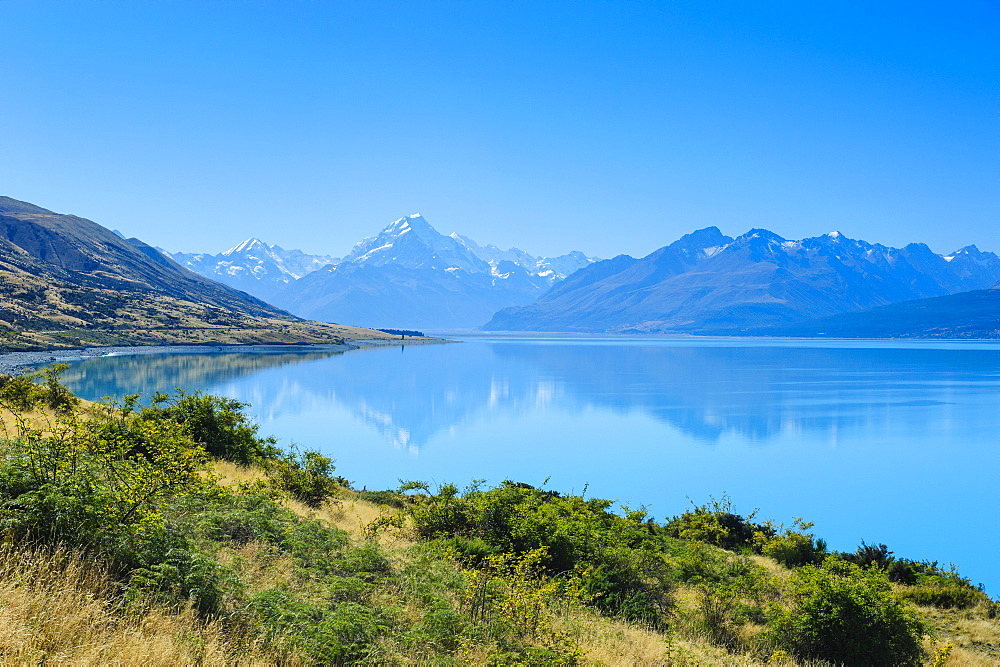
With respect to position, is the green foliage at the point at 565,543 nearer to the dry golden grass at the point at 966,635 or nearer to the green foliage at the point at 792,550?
the dry golden grass at the point at 966,635

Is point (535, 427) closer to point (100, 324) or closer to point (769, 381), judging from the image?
point (769, 381)

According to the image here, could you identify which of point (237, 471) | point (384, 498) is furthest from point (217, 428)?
point (384, 498)

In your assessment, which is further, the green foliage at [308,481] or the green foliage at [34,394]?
→ the green foliage at [34,394]

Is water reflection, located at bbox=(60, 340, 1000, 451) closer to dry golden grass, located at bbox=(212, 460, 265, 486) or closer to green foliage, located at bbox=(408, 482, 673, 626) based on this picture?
dry golden grass, located at bbox=(212, 460, 265, 486)

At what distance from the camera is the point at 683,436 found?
5197 centimetres

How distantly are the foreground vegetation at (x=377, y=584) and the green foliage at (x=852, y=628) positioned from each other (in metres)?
0.03

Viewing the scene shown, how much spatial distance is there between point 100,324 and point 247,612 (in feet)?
623

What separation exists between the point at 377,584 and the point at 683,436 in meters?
46.1

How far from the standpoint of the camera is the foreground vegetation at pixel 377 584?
21.4 ft

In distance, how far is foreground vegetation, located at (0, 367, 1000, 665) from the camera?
653 centimetres

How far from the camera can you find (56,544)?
7035mm

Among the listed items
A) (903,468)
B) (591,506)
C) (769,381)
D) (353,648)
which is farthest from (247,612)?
(769,381)

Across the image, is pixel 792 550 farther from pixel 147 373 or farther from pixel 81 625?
pixel 147 373

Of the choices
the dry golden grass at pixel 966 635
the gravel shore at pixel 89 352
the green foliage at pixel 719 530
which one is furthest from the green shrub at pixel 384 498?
the gravel shore at pixel 89 352
